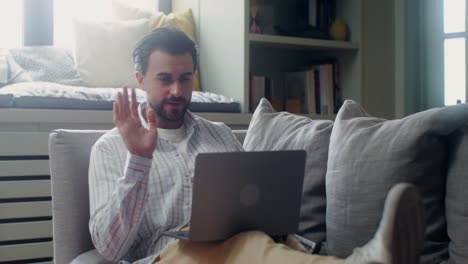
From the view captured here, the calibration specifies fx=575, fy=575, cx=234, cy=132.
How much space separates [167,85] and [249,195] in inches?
17.7

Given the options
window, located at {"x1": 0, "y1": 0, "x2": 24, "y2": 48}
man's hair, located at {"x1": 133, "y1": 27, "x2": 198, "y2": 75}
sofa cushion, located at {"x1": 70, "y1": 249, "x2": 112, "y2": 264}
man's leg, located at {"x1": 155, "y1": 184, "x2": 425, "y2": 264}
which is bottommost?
sofa cushion, located at {"x1": 70, "y1": 249, "x2": 112, "y2": 264}

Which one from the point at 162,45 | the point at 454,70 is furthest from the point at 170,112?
the point at 454,70

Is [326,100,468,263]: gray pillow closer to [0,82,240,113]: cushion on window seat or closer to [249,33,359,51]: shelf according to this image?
[0,82,240,113]: cushion on window seat

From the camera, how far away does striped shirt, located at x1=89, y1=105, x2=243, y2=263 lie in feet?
4.09

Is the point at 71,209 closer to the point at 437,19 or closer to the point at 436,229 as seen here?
the point at 436,229

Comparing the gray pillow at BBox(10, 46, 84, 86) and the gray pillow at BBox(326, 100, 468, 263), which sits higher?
the gray pillow at BBox(10, 46, 84, 86)

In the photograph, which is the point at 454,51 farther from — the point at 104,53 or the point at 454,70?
the point at 104,53

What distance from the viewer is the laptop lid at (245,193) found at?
117 cm

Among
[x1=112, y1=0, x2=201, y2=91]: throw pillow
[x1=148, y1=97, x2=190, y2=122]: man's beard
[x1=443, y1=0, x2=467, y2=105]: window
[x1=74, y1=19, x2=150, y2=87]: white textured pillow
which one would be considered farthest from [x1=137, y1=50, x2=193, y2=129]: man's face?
[x1=443, y1=0, x2=467, y2=105]: window

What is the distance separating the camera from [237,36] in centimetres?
265

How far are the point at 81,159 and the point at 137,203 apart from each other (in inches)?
13.1

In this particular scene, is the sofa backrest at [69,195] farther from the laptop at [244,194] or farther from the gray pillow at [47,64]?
the gray pillow at [47,64]

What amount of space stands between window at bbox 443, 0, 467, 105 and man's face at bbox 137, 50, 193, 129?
5.72 ft

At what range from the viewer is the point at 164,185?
1439 mm
